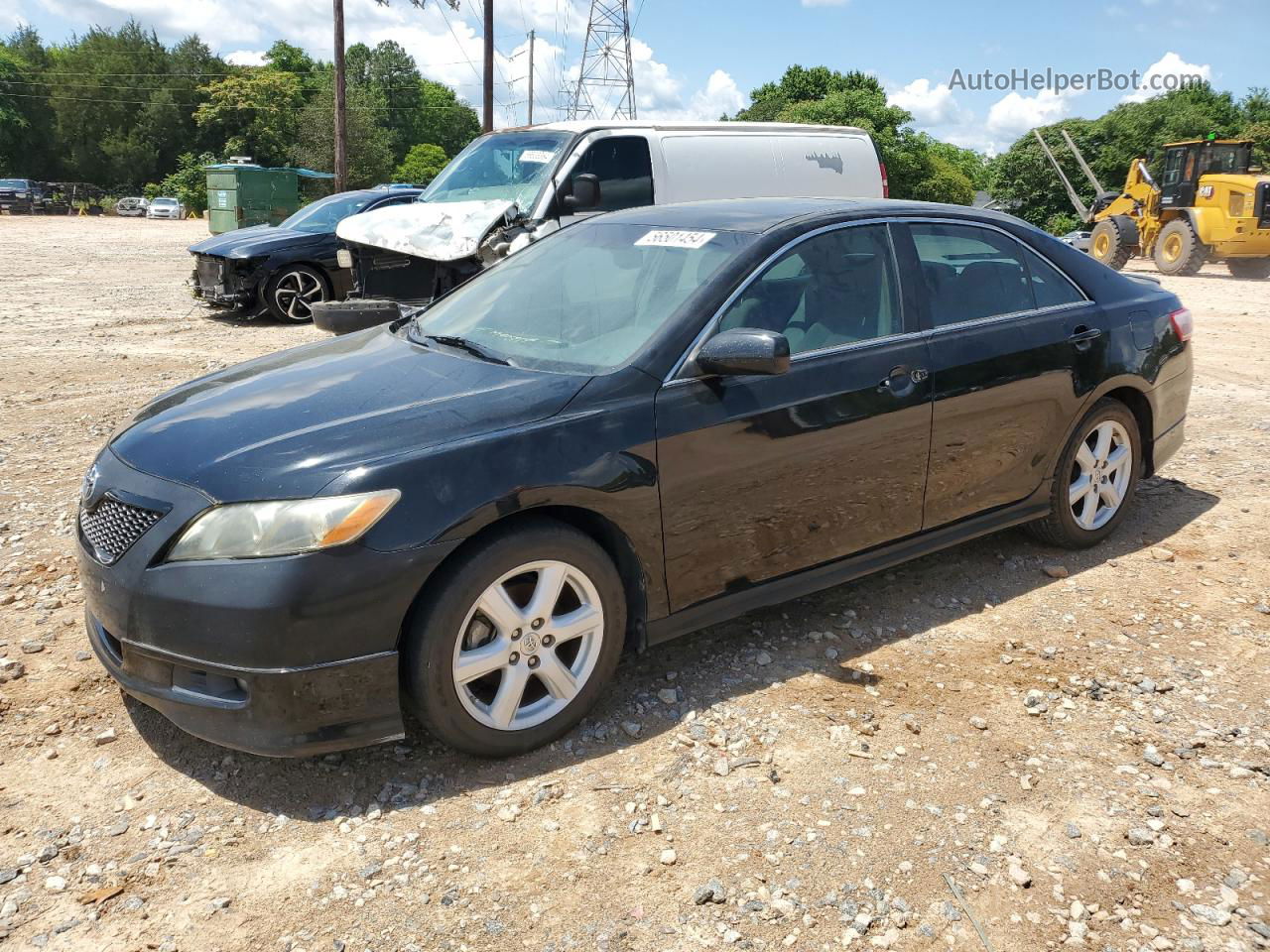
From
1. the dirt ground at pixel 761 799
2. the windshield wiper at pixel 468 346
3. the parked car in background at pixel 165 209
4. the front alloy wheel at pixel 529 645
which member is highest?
the parked car in background at pixel 165 209

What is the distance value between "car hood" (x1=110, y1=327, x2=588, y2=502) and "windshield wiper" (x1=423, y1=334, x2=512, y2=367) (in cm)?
5

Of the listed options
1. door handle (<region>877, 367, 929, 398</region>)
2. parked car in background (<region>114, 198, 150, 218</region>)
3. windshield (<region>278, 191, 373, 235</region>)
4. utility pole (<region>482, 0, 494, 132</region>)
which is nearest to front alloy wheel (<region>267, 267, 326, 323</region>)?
windshield (<region>278, 191, 373, 235</region>)

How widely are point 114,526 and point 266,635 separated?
Result: 70 centimetres

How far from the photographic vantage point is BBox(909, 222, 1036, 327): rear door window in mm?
4148

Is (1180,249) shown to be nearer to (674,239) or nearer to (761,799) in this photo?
(674,239)

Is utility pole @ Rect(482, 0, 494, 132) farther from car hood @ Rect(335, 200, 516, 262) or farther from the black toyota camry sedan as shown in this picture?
the black toyota camry sedan

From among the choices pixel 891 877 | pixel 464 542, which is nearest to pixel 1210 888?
pixel 891 877

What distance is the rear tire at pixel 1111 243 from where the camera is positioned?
70.3ft

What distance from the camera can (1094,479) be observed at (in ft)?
15.8

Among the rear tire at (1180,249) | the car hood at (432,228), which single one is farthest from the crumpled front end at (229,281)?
the rear tire at (1180,249)

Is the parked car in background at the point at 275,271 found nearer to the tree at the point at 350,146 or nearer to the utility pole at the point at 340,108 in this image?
the utility pole at the point at 340,108

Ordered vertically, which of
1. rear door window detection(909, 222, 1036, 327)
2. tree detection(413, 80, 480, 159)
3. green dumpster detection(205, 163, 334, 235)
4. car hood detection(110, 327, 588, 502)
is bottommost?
car hood detection(110, 327, 588, 502)

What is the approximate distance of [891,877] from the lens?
8.82 feet

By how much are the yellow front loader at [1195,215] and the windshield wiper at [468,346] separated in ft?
57.0
